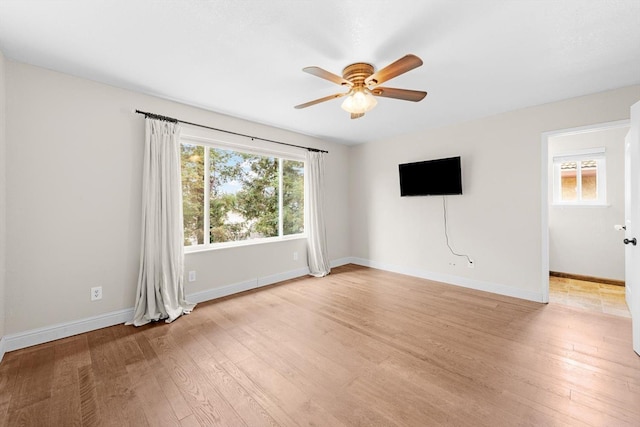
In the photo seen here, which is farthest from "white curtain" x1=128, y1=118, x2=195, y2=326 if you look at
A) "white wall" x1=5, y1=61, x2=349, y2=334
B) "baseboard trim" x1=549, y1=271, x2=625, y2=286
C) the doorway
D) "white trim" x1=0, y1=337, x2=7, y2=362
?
"baseboard trim" x1=549, y1=271, x2=625, y2=286

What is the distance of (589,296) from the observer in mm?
3496

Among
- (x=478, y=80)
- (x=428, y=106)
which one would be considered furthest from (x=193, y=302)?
(x=478, y=80)

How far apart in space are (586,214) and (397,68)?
4.48m

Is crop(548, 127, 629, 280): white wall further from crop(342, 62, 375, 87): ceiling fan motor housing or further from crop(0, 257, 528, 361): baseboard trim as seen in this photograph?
crop(342, 62, 375, 87): ceiling fan motor housing

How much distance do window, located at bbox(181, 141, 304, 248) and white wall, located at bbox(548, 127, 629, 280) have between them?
4.43 meters

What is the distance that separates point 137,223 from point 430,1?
332cm

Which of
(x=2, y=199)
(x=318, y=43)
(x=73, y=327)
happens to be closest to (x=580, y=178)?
(x=318, y=43)

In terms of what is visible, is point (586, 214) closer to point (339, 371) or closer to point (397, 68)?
point (397, 68)

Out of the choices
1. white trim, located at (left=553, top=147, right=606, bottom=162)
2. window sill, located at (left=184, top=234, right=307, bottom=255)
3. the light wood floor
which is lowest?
the light wood floor

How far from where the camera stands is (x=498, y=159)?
3.65 m

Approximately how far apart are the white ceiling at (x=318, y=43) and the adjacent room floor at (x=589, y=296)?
253cm

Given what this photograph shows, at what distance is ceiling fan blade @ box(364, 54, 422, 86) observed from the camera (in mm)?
1768

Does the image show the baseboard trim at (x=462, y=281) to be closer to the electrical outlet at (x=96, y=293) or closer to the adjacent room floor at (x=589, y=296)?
the adjacent room floor at (x=589, y=296)

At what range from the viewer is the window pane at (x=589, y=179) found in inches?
163
